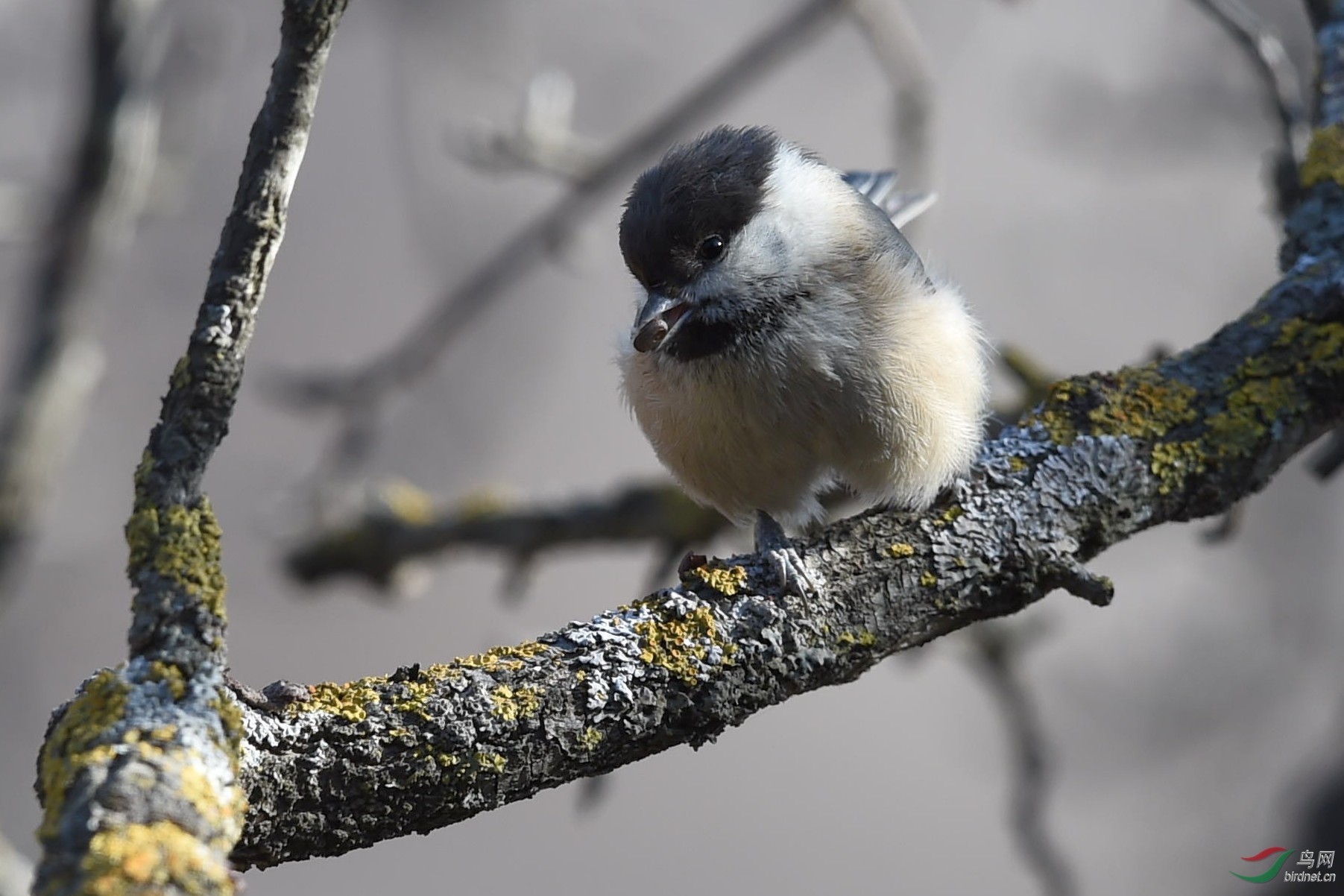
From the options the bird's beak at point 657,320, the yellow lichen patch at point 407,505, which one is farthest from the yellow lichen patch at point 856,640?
the yellow lichen patch at point 407,505

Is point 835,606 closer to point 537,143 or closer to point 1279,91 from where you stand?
point 1279,91

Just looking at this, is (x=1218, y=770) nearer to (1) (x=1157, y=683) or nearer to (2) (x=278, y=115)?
(1) (x=1157, y=683)

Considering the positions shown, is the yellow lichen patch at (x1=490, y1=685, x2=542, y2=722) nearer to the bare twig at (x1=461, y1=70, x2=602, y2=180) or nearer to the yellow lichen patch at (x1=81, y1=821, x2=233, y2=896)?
the yellow lichen patch at (x1=81, y1=821, x2=233, y2=896)

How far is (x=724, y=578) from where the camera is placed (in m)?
1.80

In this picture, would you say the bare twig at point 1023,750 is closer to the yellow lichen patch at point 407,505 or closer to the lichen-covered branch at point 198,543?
the yellow lichen patch at point 407,505

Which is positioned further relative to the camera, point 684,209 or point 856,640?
point 684,209

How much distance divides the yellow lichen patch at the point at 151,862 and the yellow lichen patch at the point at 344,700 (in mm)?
276

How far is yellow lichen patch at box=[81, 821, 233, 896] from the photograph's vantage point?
1068 millimetres

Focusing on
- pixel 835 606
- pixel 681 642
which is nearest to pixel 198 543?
pixel 681 642

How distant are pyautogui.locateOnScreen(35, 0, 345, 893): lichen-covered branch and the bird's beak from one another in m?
1.15

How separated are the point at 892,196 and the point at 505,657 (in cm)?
229

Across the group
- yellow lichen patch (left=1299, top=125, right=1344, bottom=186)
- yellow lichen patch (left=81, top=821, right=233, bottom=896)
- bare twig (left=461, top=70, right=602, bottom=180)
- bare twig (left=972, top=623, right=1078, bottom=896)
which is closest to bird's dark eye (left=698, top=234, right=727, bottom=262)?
yellow lichen patch (left=1299, top=125, right=1344, bottom=186)

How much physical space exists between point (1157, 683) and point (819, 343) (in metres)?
2.59

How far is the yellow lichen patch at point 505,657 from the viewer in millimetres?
1526
